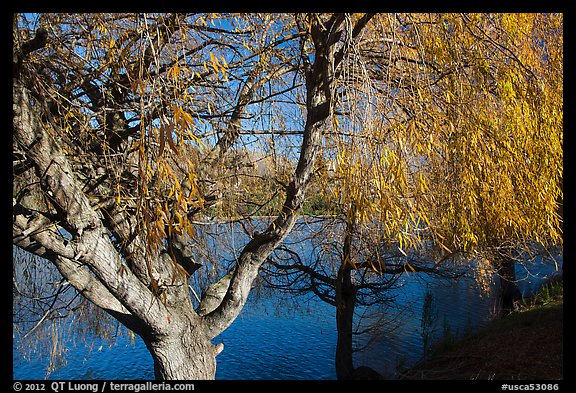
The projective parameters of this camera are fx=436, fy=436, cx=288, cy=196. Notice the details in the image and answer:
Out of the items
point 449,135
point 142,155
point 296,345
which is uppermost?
point 449,135

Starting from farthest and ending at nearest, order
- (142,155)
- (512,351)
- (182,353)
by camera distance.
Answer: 1. (512,351)
2. (182,353)
3. (142,155)

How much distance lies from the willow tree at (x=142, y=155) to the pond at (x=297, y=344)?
2666 millimetres

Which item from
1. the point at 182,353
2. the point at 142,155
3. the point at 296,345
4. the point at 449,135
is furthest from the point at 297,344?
the point at 142,155

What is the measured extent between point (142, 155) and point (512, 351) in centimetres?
451

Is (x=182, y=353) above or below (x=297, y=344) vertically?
below

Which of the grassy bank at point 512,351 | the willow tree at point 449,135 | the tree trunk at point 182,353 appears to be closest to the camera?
the willow tree at point 449,135

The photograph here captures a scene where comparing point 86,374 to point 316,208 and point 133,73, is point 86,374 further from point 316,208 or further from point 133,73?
point 133,73

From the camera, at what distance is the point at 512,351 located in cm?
455

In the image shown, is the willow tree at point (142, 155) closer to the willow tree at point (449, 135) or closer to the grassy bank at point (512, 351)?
the willow tree at point (449, 135)

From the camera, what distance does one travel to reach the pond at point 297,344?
5971mm

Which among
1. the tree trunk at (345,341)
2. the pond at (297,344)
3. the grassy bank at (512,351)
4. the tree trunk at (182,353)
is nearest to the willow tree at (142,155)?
the tree trunk at (182,353)

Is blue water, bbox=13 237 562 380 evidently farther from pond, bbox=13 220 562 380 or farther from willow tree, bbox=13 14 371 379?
willow tree, bbox=13 14 371 379

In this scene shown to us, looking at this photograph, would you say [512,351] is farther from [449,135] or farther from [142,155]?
[142,155]
